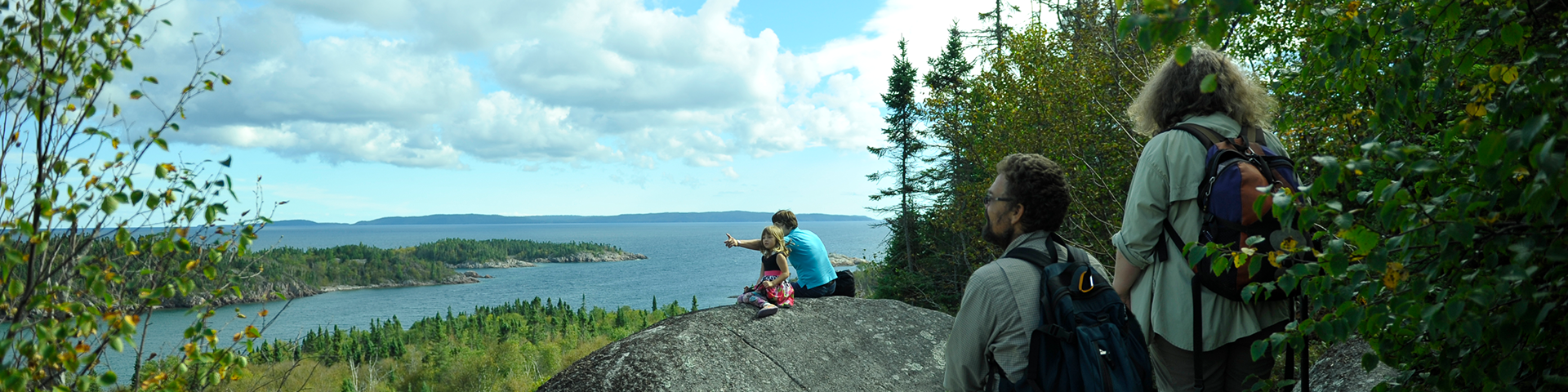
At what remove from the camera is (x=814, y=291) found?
730 centimetres

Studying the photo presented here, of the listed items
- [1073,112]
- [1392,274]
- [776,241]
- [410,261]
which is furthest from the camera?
[410,261]

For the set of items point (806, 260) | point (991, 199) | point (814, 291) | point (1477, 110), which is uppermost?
point (1477, 110)

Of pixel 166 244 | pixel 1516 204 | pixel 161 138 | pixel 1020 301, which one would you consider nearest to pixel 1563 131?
pixel 1516 204

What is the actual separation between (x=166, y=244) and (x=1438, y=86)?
11.2 feet

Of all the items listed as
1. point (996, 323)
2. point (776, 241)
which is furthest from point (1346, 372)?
point (776, 241)

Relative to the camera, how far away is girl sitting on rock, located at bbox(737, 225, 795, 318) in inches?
239

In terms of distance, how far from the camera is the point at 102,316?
2402 millimetres

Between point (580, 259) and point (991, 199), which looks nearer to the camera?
point (991, 199)

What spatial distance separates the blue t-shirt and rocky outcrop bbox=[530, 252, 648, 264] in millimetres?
160700

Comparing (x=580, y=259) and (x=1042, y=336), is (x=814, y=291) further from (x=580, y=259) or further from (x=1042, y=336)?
(x=580, y=259)

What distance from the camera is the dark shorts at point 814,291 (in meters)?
7.28

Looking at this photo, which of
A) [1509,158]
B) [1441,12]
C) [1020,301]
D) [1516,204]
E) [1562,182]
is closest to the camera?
[1562,182]

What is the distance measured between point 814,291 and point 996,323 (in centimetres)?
516

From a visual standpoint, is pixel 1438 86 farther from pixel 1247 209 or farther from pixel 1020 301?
pixel 1020 301
